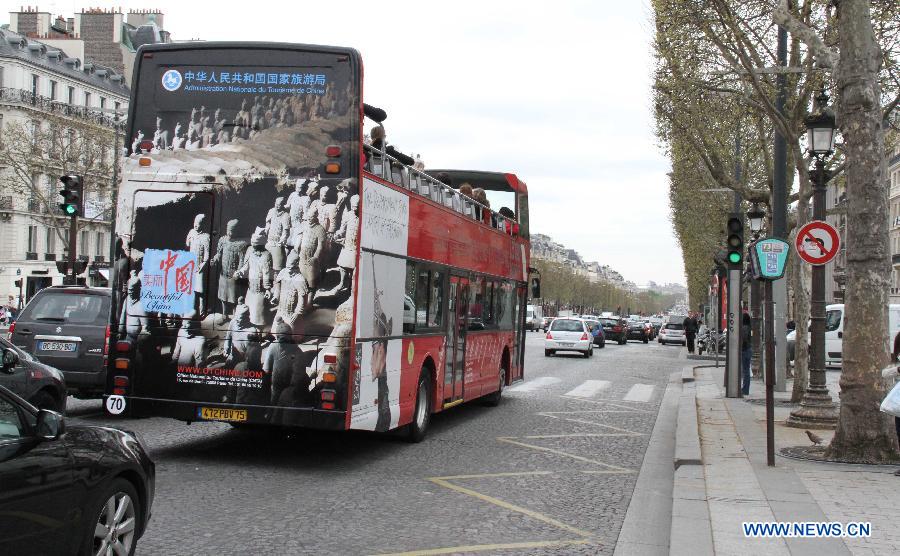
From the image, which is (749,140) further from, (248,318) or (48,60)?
(48,60)

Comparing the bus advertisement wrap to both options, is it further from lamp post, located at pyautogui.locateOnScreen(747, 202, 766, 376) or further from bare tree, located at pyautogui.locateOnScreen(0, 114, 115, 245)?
bare tree, located at pyautogui.locateOnScreen(0, 114, 115, 245)

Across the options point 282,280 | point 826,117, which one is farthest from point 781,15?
point 282,280

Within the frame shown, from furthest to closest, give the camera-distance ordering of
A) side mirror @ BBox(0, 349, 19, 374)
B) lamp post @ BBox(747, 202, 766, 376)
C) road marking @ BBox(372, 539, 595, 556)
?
lamp post @ BBox(747, 202, 766, 376) < side mirror @ BBox(0, 349, 19, 374) < road marking @ BBox(372, 539, 595, 556)

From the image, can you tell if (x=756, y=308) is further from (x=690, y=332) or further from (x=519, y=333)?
(x=690, y=332)

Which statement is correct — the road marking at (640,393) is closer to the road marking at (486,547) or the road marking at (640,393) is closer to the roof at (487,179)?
the roof at (487,179)

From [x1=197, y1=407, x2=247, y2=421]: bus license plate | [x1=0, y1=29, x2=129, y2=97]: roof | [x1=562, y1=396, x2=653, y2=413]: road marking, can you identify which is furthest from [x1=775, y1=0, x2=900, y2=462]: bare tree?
[x1=0, y1=29, x2=129, y2=97]: roof

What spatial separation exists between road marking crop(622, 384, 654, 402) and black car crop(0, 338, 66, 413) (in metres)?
11.6

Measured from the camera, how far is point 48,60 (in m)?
67.4

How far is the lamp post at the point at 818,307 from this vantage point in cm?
1295

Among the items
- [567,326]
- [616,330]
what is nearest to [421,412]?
[567,326]

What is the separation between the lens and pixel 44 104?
214 feet

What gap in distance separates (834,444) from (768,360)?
1.56 m

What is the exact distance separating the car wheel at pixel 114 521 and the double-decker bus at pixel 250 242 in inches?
141

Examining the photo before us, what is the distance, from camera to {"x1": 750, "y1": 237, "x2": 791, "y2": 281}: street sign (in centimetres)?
1123
